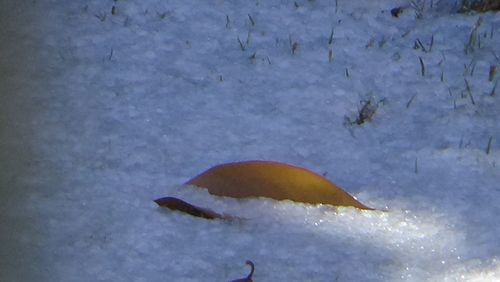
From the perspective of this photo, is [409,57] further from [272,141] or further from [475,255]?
[475,255]

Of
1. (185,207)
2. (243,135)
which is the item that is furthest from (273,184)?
(243,135)

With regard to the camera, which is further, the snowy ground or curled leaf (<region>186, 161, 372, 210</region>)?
curled leaf (<region>186, 161, 372, 210</region>)

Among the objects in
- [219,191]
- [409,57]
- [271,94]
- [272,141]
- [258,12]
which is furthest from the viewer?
[258,12]

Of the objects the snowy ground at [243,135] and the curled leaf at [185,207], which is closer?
the snowy ground at [243,135]

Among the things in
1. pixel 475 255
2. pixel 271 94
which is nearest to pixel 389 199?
pixel 475 255

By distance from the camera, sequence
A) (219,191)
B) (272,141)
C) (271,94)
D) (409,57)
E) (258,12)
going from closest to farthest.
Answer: (219,191), (272,141), (271,94), (409,57), (258,12)

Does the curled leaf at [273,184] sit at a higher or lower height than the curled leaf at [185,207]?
higher

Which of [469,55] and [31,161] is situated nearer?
[31,161]
